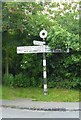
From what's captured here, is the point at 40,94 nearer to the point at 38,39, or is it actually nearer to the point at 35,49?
the point at 35,49

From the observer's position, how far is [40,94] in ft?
46.2

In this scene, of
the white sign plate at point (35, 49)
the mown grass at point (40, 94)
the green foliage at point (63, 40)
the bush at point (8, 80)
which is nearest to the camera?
the mown grass at point (40, 94)

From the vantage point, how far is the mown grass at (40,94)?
13273 mm

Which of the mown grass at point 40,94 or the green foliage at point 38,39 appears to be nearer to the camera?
the mown grass at point 40,94

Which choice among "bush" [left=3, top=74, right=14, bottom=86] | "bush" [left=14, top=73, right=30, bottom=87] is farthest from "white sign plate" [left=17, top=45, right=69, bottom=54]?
"bush" [left=3, top=74, right=14, bottom=86]

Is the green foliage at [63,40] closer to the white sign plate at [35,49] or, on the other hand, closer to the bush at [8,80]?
the white sign plate at [35,49]

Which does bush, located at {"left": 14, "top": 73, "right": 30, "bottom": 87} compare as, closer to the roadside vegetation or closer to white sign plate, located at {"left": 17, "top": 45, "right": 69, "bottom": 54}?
the roadside vegetation

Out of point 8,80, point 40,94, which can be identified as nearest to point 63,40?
point 40,94

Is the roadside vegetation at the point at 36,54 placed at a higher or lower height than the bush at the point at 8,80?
higher

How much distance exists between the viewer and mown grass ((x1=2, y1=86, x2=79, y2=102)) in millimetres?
13273

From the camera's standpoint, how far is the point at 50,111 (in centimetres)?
1126

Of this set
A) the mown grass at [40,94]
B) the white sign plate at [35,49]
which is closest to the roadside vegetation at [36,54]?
the mown grass at [40,94]

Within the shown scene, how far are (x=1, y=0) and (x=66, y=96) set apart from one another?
541 centimetres

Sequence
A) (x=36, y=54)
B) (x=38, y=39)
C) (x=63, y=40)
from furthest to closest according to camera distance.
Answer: (x=38, y=39) < (x=36, y=54) < (x=63, y=40)
